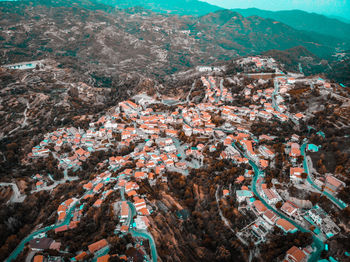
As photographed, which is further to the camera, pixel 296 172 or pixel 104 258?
pixel 296 172

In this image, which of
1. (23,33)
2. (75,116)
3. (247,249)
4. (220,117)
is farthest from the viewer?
(23,33)

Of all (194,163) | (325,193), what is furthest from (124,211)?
(325,193)

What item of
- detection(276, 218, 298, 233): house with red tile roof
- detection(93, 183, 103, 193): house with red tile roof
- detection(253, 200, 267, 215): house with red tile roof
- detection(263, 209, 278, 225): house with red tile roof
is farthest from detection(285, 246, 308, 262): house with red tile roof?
detection(93, 183, 103, 193): house with red tile roof

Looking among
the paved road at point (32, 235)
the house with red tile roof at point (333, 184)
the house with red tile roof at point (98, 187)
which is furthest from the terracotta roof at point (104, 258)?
the house with red tile roof at point (333, 184)

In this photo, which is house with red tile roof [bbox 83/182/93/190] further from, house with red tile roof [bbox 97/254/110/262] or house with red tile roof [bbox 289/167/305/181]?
house with red tile roof [bbox 289/167/305/181]

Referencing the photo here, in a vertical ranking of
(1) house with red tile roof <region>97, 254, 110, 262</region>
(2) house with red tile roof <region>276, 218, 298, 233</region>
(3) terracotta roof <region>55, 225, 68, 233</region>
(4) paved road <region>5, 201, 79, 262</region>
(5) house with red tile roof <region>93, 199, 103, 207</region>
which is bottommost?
(4) paved road <region>5, 201, 79, 262</region>

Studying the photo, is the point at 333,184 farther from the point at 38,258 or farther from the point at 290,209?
the point at 38,258

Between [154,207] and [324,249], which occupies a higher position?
[324,249]

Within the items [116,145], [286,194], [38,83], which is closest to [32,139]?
[116,145]

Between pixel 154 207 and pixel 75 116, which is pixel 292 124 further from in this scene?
pixel 75 116
